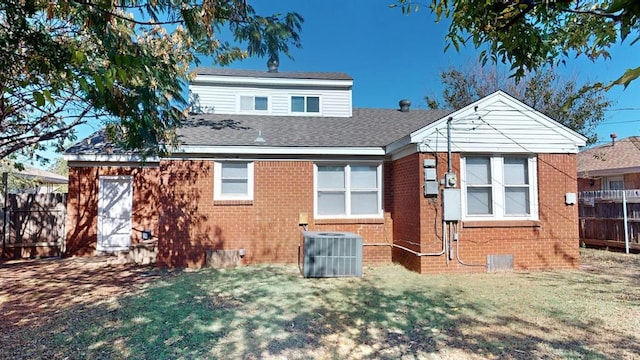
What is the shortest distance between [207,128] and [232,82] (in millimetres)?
3287

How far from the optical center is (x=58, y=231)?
10453 mm

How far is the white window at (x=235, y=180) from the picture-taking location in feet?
29.6

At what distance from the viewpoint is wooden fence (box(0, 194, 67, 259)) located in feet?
33.2

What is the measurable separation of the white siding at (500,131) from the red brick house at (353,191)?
0.02 m

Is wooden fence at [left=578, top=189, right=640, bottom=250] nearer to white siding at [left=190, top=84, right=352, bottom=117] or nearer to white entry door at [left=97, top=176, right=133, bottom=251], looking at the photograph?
white siding at [left=190, top=84, right=352, bottom=117]

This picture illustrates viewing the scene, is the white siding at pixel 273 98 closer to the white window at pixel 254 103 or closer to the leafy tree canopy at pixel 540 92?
the white window at pixel 254 103

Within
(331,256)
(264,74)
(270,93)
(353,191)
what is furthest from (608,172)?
(264,74)

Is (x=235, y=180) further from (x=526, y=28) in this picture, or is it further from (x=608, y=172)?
(x=608, y=172)

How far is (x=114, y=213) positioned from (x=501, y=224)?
35.8ft

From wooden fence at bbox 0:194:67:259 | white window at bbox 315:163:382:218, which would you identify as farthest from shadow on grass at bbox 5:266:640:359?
wooden fence at bbox 0:194:67:259

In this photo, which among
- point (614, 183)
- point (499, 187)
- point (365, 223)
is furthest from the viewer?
point (614, 183)

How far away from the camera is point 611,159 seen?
16.0 m

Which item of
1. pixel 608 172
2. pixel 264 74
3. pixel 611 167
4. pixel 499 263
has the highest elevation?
pixel 264 74

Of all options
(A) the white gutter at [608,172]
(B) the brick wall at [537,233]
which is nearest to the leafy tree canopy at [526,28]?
(B) the brick wall at [537,233]
